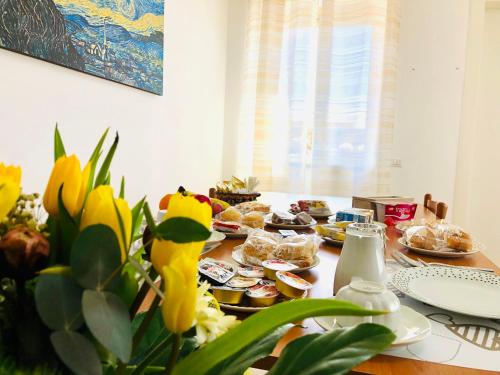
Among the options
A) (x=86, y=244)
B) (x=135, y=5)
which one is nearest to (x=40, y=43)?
(x=135, y=5)

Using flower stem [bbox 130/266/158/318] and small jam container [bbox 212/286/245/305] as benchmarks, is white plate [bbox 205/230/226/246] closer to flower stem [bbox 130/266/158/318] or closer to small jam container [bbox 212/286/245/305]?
small jam container [bbox 212/286/245/305]

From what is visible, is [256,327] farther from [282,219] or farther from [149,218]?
[282,219]

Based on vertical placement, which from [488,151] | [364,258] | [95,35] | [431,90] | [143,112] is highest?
[431,90]

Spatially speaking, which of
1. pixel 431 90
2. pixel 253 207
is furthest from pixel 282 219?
pixel 431 90

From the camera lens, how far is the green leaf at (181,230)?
23 cm

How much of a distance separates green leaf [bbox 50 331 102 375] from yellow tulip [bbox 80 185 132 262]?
49mm

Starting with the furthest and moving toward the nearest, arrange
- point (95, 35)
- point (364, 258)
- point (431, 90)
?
point (431, 90) < point (95, 35) < point (364, 258)

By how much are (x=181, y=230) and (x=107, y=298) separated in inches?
2.2

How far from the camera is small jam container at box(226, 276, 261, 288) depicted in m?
0.76

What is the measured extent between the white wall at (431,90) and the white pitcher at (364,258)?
2.83 m

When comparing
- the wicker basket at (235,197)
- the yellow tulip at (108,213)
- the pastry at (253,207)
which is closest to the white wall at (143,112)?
the wicker basket at (235,197)

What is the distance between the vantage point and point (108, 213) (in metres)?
0.24

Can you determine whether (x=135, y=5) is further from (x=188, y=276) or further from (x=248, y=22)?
(x=188, y=276)

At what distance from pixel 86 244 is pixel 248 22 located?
139 inches
